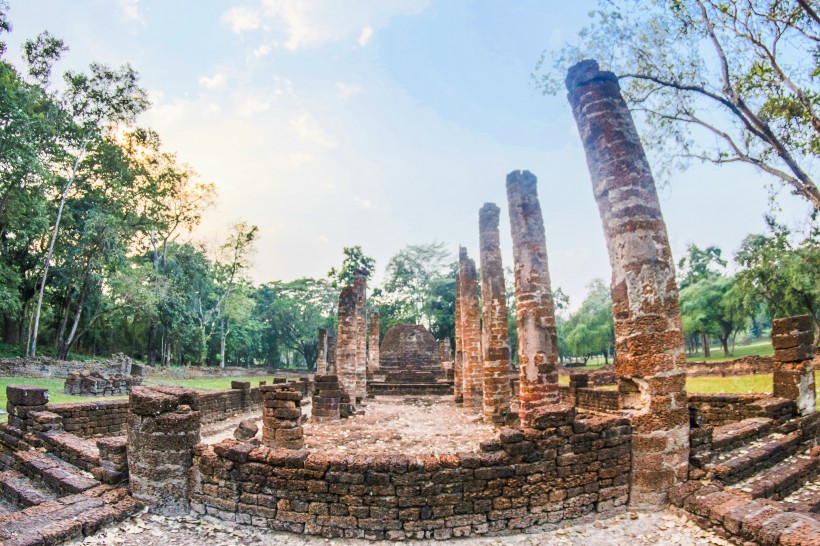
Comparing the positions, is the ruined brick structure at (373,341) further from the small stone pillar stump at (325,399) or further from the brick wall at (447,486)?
the brick wall at (447,486)

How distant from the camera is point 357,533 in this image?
193 inches

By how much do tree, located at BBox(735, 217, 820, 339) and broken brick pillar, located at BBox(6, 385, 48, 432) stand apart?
2985cm

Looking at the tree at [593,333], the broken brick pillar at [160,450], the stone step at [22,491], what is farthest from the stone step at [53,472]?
the tree at [593,333]

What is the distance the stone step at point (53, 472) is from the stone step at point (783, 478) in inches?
332

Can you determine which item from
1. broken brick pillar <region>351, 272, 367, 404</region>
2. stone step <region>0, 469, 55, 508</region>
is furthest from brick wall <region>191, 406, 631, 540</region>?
broken brick pillar <region>351, 272, 367, 404</region>

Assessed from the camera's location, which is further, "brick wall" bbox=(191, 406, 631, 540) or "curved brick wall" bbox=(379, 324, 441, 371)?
"curved brick wall" bbox=(379, 324, 441, 371)

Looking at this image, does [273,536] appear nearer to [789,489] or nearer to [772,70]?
[789,489]

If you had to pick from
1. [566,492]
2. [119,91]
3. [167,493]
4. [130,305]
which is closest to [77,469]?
[167,493]

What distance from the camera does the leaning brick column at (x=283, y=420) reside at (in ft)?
25.9

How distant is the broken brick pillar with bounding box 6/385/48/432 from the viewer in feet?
29.0

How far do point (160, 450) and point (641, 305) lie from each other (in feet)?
20.6

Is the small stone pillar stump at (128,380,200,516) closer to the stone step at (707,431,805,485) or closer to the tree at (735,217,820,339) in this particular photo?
the stone step at (707,431,805,485)

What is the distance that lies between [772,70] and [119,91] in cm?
3528

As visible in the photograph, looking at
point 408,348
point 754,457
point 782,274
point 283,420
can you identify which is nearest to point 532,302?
point 754,457
